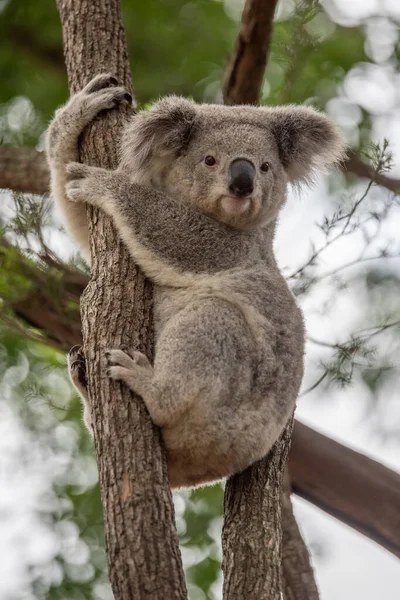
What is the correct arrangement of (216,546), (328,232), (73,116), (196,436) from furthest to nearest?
(216,546) < (328,232) < (73,116) < (196,436)

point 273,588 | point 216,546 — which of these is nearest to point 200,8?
point 216,546

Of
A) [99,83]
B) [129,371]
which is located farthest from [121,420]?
[99,83]

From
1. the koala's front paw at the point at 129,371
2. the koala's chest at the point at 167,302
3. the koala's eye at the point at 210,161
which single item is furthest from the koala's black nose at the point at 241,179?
the koala's front paw at the point at 129,371

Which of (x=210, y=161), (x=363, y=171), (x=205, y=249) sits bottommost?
(x=205, y=249)

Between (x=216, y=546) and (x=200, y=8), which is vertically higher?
(x=200, y=8)

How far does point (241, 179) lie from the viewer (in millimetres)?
4043

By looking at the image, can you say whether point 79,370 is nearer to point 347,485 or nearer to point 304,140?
point 304,140

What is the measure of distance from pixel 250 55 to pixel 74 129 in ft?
6.39

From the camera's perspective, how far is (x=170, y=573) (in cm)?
303

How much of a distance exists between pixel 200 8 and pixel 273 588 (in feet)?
17.2

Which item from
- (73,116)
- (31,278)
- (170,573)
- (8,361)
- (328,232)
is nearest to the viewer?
(170,573)

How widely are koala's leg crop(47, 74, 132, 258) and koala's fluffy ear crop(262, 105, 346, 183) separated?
84 centimetres

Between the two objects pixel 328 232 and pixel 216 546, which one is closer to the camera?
pixel 328 232

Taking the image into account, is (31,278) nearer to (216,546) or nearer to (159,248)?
(159,248)
